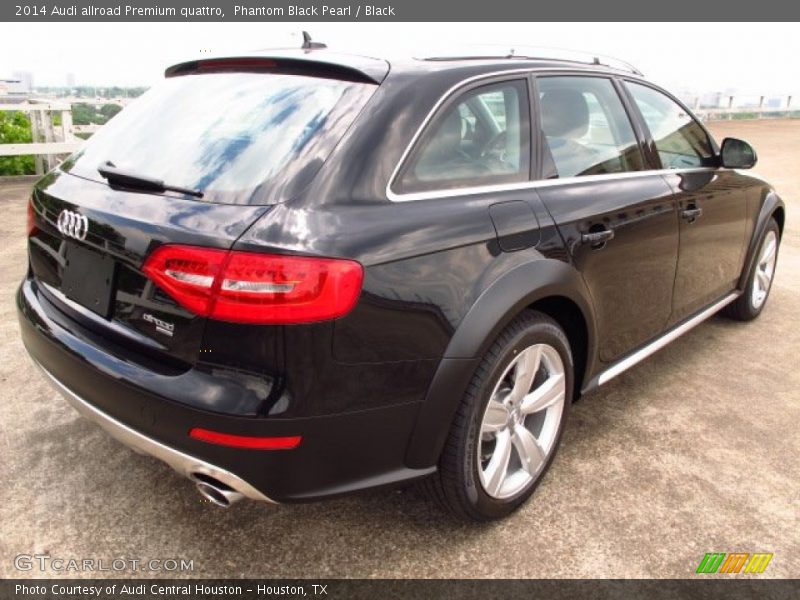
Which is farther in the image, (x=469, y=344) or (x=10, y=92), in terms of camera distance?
(x=10, y=92)

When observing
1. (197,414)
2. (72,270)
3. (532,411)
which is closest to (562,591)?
(532,411)

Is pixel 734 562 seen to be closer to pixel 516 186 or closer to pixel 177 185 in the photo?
pixel 516 186

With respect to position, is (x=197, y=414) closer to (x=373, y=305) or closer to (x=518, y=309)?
(x=373, y=305)

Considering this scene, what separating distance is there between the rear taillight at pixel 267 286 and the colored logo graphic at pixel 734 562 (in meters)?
1.56

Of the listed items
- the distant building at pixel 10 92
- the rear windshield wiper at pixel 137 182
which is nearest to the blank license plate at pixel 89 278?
the rear windshield wiper at pixel 137 182

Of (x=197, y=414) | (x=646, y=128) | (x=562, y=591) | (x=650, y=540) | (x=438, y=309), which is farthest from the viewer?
(x=646, y=128)

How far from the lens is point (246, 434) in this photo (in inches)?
72.6

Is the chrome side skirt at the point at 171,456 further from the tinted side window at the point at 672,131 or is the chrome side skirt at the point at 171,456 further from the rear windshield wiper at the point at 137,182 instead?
the tinted side window at the point at 672,131

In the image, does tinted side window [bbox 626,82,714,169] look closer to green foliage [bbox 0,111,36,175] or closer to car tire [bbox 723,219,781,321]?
car tire [bbox 723,219,781,321]

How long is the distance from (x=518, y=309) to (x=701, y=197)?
1764 millimetres

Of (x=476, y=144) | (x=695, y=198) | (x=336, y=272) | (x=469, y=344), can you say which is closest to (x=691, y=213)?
(x=695, y=198)

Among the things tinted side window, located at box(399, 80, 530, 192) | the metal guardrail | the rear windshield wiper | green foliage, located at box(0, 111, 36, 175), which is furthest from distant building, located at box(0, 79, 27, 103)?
tinted side window, located at box(399, 80, 530, 192)

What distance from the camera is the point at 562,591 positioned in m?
2.19

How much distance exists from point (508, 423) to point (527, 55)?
1.49 metres
